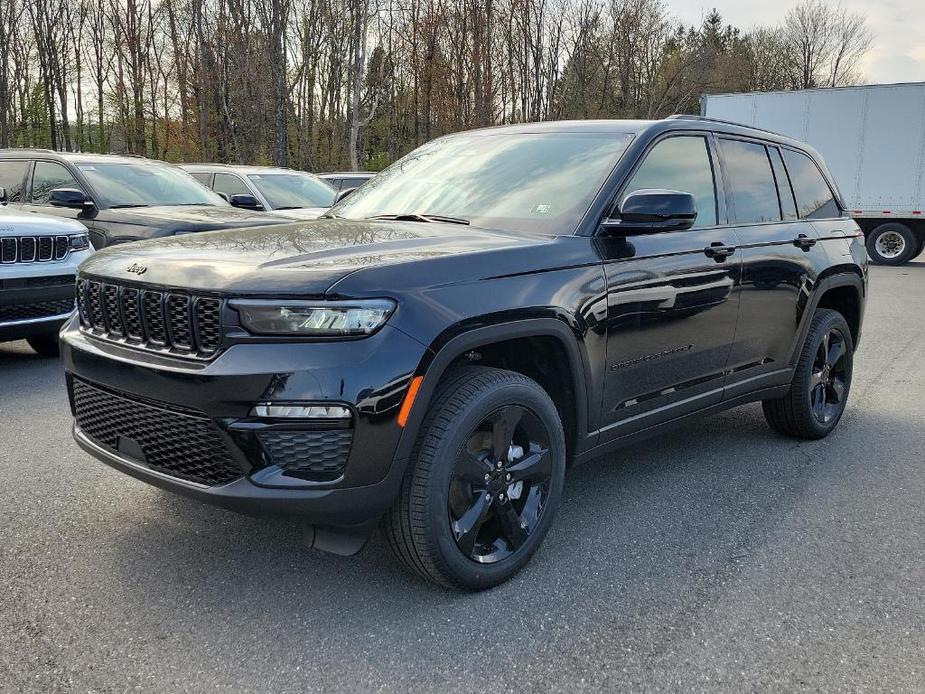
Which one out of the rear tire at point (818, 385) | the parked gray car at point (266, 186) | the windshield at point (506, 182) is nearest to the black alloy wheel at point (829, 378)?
the rear tire at point (818, 385)

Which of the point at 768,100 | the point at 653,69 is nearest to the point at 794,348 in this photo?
the point at 768,100

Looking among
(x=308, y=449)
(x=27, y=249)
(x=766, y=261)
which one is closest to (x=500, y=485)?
(x=308, y=449)

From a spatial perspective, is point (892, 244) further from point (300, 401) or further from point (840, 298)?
point (300, 401)

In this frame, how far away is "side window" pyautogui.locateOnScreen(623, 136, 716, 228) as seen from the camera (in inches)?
142

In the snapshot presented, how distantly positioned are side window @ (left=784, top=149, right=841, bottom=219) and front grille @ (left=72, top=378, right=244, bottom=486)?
3.71 m

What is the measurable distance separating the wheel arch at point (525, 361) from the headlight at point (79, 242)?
17.1ft

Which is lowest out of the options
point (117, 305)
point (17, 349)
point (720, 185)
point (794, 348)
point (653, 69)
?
point (17, 349)

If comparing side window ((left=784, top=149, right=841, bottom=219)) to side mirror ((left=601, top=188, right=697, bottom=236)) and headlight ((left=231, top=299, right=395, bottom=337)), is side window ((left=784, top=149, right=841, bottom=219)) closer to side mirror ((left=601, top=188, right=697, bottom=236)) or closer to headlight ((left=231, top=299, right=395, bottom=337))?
side mirror ((left=601, top=188, right=697, bottom=236))

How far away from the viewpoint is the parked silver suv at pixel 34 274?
6.22m

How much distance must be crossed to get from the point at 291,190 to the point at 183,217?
13.4 ft

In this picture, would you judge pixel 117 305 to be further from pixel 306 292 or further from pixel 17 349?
pixel 17 349

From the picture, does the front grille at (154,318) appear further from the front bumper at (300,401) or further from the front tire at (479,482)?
the front tire at (479,482)

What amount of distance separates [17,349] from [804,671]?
7.47 m

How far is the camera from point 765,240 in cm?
418
